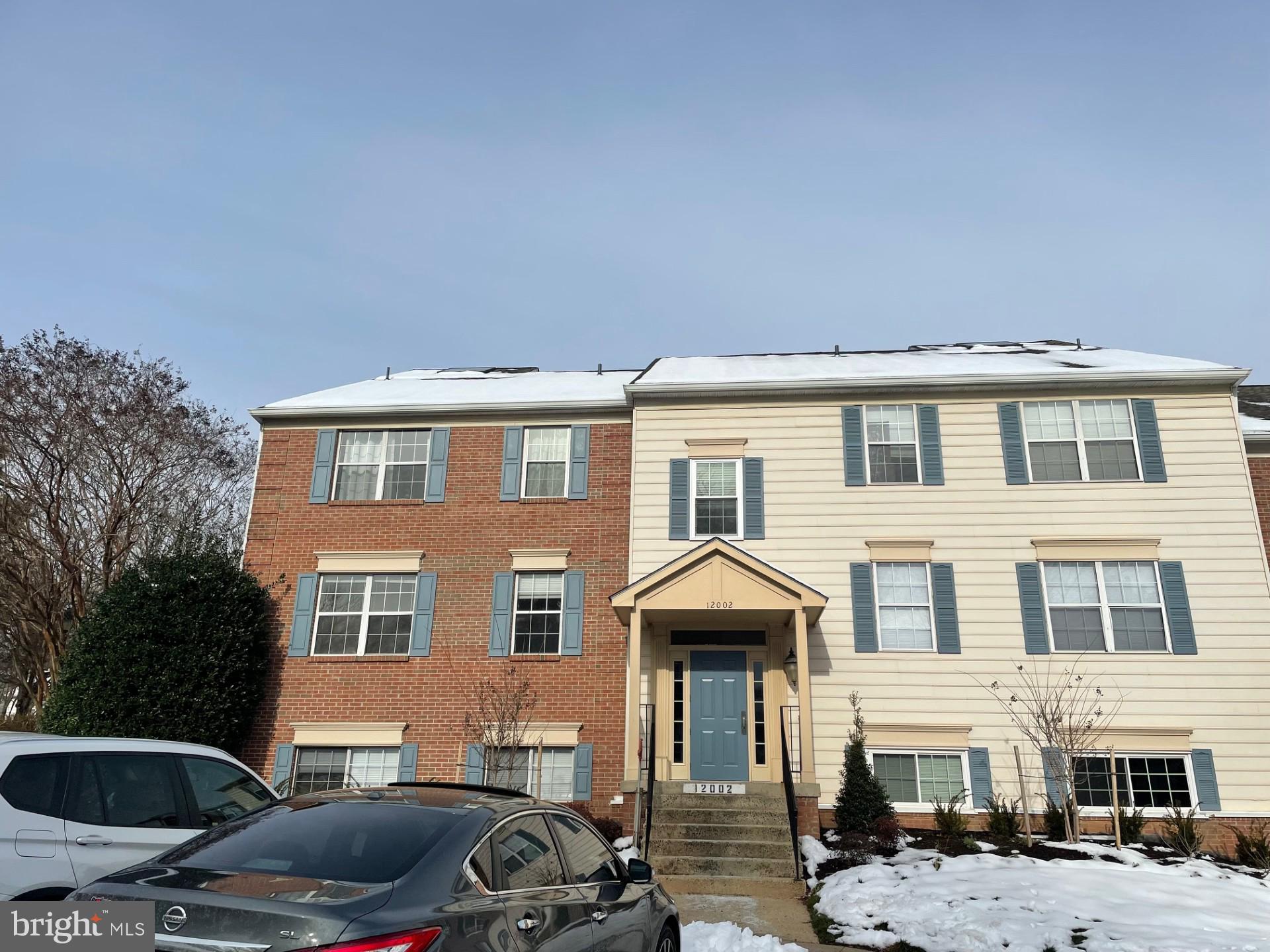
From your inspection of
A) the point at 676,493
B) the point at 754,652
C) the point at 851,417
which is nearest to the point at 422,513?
the point at 676,493

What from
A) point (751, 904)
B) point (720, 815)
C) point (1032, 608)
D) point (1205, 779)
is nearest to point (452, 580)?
point (720, 815)

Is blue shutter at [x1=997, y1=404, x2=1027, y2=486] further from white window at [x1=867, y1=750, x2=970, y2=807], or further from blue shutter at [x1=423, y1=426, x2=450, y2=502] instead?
blue shutter at [x1=423, y1=426, x2=450, y2=502]

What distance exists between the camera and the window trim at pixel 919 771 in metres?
13.9

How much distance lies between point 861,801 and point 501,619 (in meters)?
6.50

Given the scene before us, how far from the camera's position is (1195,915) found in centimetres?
852

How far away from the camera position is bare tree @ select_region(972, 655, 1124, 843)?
44.8ft

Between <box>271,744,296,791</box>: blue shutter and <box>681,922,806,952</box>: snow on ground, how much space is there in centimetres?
879

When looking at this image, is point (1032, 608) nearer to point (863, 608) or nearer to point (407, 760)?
point (863, 608)

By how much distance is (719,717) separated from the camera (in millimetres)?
14648

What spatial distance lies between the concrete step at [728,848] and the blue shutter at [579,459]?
625cm

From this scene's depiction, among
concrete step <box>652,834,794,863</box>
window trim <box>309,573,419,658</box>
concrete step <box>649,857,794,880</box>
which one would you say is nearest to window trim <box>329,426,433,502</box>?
window trim <box>309,573,419,658</box>

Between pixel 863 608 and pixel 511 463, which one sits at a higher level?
pixel 511 463

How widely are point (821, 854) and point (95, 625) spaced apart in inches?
467

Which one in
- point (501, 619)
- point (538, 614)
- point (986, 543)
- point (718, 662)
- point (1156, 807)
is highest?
point (986, 543)
